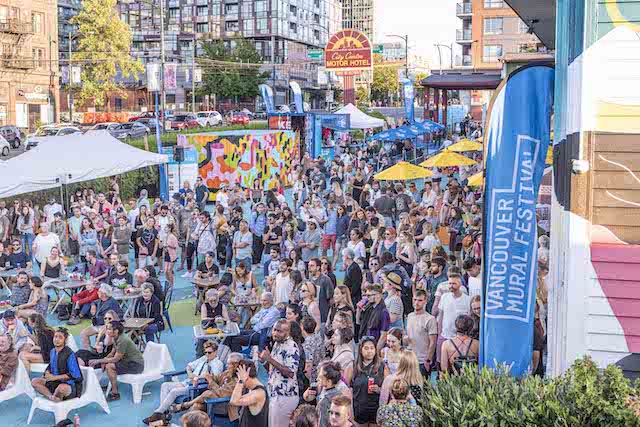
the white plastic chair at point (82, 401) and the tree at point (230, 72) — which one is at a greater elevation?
the tree at point (230, 72)

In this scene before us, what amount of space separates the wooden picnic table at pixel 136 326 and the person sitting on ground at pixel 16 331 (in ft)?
4.34

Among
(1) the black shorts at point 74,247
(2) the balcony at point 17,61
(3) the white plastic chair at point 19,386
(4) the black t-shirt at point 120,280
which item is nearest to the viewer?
(3) the white plastic chair at point 19,386

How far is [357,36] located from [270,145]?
20.8 metres

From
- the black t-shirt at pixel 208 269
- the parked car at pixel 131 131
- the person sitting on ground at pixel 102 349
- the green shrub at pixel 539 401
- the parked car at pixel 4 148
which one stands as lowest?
the person sitting on ground at pixel 102 349

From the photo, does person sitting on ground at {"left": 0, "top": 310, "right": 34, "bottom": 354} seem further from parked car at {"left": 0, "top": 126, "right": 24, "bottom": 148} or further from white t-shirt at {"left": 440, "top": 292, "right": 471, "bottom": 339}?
parked car at {"left": 0, "top": 126, "right": 24, "bottom": 148}

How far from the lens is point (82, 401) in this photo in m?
9.89

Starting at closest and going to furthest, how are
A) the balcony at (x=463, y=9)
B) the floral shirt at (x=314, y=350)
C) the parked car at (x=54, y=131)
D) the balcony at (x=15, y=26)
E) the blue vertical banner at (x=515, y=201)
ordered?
1. the blue vertical banner at (x=515, y=201)
2. the floral shirt at (x=314, y=350)
3. the parked car at (x=54, y=131)
4. the balcony at (x=15, y=26)
5. the balcony at (x=463, y=9)

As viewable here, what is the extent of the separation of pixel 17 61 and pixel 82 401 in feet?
179

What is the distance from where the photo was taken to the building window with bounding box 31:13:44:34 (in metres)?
60.8

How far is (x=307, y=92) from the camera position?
4188 inches

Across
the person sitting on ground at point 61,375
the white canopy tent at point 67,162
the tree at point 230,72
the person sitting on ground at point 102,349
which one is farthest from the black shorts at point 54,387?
the tree at point 230,72

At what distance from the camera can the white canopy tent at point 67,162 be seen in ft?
58.6

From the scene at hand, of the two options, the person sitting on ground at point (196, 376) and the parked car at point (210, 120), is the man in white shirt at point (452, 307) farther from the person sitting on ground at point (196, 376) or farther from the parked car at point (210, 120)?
the parked car at point (210, 120)

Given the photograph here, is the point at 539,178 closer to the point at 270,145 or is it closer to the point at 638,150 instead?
the point at 638,150
